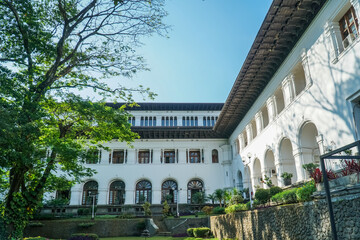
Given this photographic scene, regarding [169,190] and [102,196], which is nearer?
[102,196]

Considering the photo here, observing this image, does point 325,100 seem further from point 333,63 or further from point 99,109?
point 99,109

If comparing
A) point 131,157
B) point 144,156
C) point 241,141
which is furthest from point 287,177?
point 131,157

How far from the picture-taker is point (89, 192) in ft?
109

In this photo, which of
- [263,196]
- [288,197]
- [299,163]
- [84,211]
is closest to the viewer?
[288,197]

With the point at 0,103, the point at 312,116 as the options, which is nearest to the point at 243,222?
the point at 312,116

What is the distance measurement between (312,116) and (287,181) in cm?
482

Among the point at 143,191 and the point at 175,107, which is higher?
the point at 175,107

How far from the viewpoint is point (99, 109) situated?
14297mm

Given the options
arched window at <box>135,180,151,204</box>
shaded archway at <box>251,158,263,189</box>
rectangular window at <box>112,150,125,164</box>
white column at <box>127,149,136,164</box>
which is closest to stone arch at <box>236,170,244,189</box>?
shaded archway at <box>251,158,263,189</box>

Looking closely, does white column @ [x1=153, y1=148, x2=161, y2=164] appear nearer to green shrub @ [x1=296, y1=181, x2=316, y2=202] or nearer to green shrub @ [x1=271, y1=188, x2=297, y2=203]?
green shrub @ [x1=271, y1=188, x2=297, y2=203]

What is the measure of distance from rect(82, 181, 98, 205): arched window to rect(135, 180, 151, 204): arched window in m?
4.70

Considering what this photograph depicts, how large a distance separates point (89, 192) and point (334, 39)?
95.1 ft

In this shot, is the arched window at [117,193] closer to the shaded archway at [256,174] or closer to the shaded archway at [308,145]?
the shaded archway at [256,174]

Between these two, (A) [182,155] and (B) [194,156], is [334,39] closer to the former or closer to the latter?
(A) [182,155]
